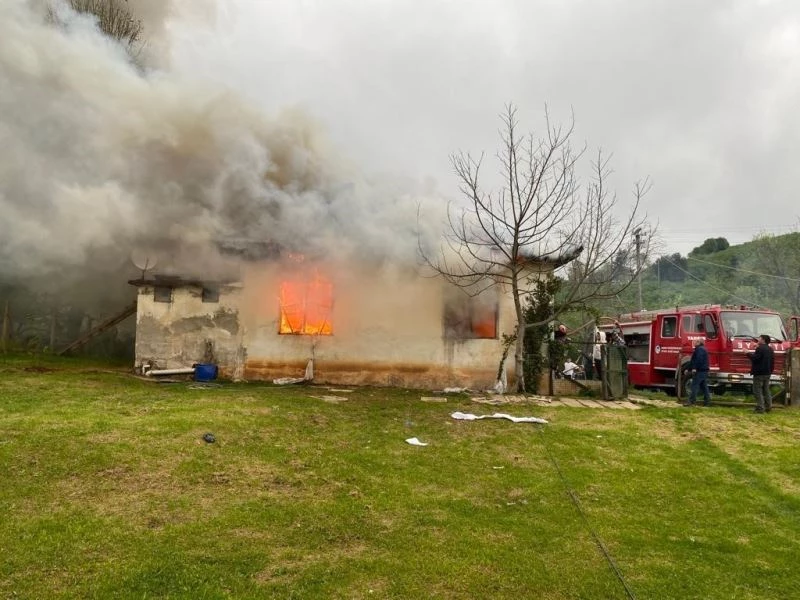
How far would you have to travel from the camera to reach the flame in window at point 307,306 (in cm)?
1248

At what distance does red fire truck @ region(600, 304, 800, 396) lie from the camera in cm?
1234

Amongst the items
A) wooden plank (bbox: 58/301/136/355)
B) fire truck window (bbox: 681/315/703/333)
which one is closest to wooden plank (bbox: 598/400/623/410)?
fire truck window (bbox: 681/315/703/333)

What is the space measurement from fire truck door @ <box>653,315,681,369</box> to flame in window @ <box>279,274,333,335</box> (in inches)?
362

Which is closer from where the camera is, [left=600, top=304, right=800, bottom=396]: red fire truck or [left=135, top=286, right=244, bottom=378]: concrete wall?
[left=135, top=286, right=244, bottom=378]: concrete wall

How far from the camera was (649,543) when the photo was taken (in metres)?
4.27

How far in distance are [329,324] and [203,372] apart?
9.81 ft

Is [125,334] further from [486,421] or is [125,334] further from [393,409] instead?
[486,421]

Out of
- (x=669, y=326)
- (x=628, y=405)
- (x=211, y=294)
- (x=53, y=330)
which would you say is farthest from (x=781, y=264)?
(x=53, y=330)

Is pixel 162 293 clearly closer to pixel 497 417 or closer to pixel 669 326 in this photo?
pixel 497 417

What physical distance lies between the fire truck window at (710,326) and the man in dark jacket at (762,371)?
2.69m

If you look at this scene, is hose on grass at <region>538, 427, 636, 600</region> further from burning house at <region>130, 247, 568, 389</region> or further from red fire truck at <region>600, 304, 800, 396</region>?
red fire truck at <region>600, 304, 800, 396</region>

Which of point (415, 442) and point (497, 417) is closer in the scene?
point (415, 442)

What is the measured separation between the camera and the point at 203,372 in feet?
38.3

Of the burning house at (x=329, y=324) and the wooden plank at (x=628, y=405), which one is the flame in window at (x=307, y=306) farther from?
the wooden plank at (x=628, y=405)
